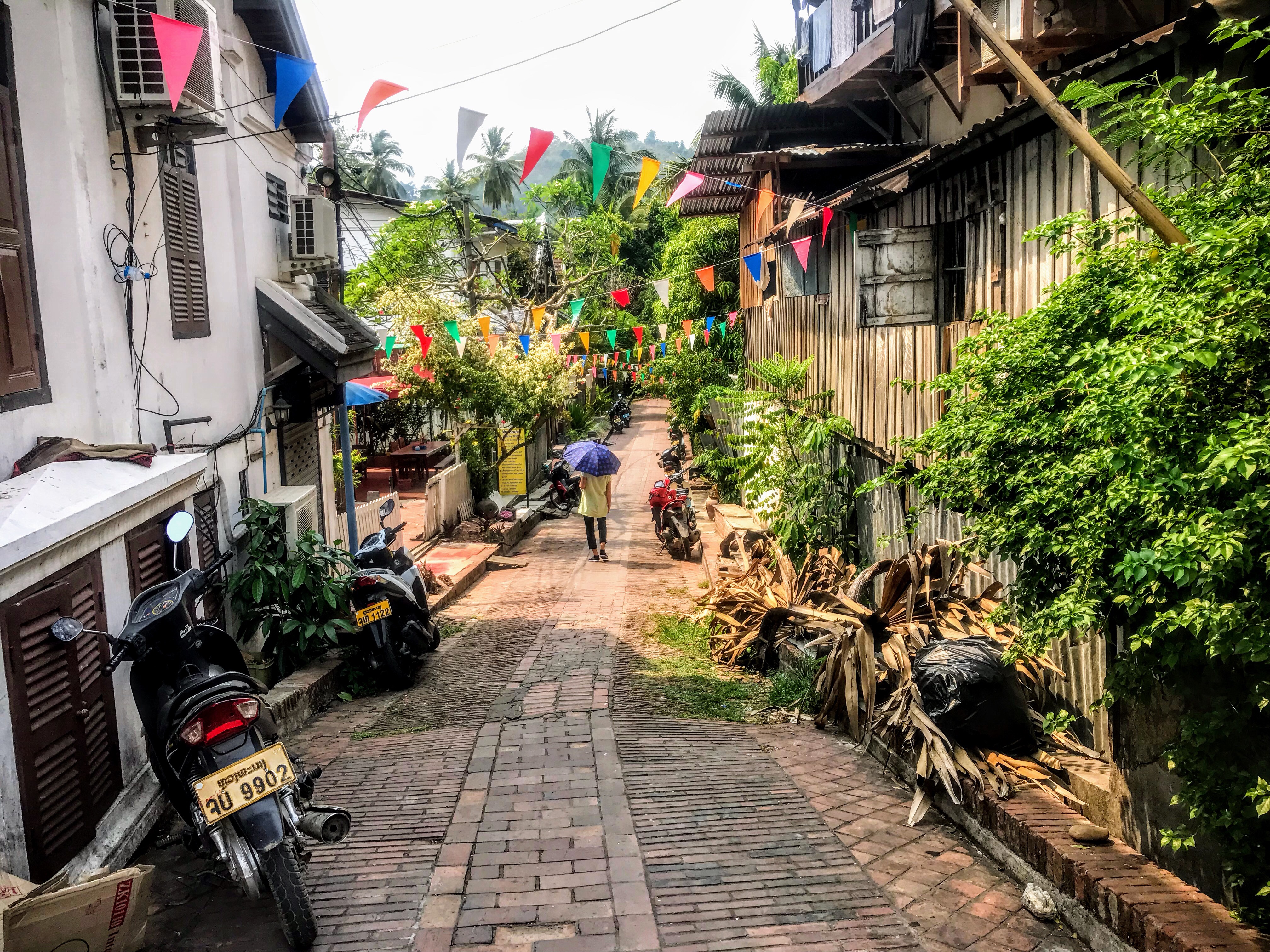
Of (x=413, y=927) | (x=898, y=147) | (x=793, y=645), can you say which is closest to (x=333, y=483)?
(x=793, y=645)

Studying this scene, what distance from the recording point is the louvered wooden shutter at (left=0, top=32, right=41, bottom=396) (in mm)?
5082

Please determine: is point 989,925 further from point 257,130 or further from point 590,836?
point 257,130

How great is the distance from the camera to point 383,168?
2347 inches

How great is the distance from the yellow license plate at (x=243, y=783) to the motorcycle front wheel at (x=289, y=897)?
259 mm

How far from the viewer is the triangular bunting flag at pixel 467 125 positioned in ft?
29.1

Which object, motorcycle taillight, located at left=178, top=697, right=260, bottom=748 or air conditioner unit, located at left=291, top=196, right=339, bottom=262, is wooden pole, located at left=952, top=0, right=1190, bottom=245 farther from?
air conditioner unit, located at left=291, top=196, right=339, bottom=262

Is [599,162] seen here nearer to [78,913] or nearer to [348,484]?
[348,484]

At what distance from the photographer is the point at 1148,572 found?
3.47m

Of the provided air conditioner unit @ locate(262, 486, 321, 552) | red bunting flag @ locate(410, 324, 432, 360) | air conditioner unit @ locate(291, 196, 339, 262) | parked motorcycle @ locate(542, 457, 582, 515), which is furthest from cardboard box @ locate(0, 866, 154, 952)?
parked motorcycle @ locate(542, 457, 582, 515)

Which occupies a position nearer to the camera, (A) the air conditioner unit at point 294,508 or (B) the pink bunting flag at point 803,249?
(A) the air conditioner unit at point 294,508

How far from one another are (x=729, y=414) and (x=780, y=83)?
1668cm

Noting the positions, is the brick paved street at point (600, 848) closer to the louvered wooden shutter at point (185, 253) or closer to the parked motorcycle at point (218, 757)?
the parked motorcycle at point (218, 757)

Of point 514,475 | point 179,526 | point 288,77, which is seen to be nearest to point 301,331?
point 288,77

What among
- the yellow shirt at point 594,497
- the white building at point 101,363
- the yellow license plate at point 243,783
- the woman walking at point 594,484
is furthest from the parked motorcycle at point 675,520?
the yellow license plate at point 243,783
